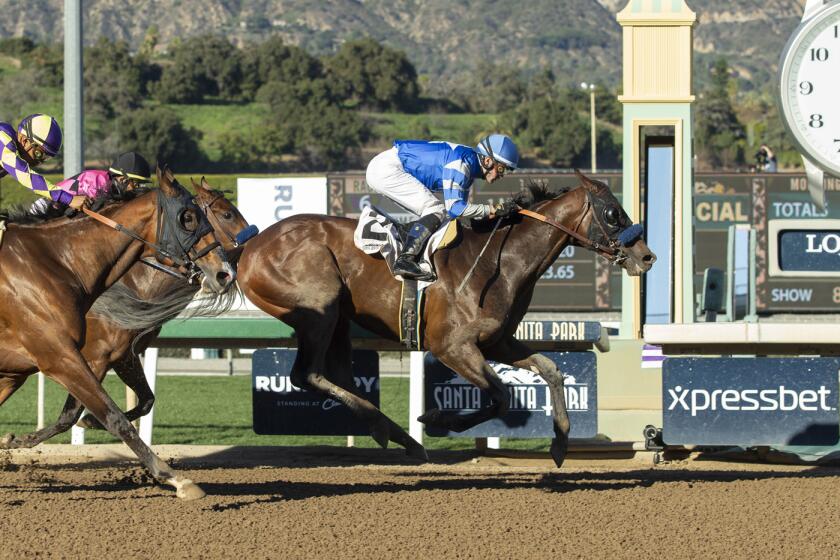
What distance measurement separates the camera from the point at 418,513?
650 cm

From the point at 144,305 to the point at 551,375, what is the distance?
2322mm

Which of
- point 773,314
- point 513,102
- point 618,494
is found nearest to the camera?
point 618,494

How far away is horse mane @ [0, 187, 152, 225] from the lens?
6.84m

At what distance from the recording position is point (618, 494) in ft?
23.4

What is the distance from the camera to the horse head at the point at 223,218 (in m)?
8.25

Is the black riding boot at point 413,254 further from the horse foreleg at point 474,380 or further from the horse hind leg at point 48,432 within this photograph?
the horse hind leg at point 48,432

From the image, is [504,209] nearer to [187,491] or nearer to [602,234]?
[602,234]

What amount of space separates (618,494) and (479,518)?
1.07 m

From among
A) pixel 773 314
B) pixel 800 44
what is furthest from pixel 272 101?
pixel 800 44

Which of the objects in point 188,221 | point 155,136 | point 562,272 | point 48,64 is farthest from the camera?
point 48,64

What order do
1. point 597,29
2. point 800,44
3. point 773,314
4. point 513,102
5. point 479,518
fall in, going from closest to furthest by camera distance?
point 479,518, point 800,44, point 773,314, point 513,102, point 597,29

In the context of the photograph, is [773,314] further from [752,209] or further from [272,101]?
[272,101]

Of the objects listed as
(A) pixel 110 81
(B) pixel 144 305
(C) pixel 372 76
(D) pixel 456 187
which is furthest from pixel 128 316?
(C) pixel 372 76

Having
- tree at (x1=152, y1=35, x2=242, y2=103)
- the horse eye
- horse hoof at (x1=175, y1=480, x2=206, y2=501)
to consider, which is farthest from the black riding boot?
tree at (x1=152, y1=35, x2=242, y2=103)
